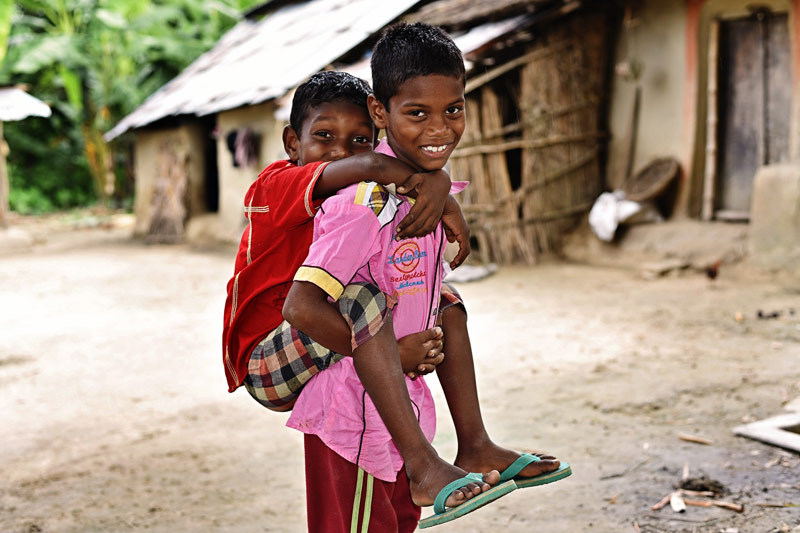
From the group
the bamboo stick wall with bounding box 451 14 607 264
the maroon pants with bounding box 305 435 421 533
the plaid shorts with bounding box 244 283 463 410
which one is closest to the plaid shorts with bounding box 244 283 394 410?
the plaid shorts with bounding box 244 283 463 410

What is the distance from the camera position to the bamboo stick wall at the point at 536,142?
8.76 m

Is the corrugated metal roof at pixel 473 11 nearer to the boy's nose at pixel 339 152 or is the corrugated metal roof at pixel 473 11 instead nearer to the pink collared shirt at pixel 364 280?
the boy's nose at pixel 339 152

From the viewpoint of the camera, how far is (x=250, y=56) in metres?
12.6

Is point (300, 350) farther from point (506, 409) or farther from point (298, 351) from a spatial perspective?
point (506, 409)

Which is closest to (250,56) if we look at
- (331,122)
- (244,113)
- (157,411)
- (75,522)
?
(244,113)

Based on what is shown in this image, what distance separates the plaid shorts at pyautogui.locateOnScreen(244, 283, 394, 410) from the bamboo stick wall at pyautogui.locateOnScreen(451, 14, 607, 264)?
7104 mm

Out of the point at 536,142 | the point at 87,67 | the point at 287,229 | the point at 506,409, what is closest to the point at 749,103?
the point at 536,142

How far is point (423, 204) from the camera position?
1.64 m

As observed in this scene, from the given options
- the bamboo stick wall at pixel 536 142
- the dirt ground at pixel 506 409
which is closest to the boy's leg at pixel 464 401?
the dirt ground at pixel 506 409

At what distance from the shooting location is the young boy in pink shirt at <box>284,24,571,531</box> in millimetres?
1553

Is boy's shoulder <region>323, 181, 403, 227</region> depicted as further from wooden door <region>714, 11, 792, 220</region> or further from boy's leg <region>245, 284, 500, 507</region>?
wooden door <region>714, 11, 792, 220</region>

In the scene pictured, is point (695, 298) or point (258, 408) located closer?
point (258, 408)

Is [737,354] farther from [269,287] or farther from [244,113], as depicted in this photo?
[244,113]

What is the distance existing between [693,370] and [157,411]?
3174mm
